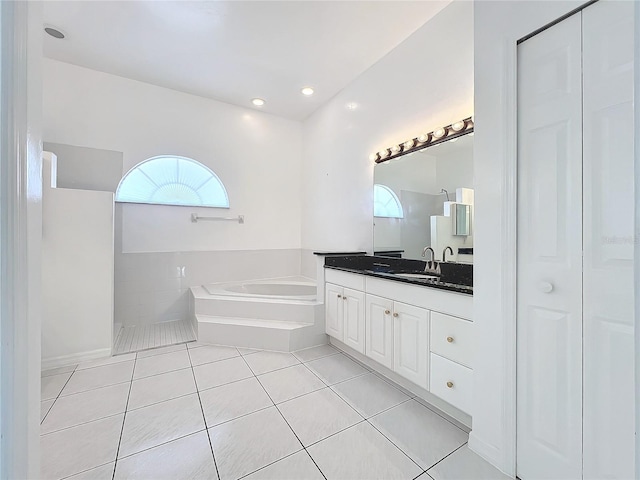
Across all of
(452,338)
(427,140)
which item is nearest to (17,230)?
(452,338)

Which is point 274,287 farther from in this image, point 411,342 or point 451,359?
point 451,359

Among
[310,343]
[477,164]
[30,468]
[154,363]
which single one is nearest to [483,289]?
[477,164]

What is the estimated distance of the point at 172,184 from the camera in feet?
11.3

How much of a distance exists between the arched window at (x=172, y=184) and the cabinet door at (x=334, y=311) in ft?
6.16

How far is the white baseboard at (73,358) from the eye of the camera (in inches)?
90.9

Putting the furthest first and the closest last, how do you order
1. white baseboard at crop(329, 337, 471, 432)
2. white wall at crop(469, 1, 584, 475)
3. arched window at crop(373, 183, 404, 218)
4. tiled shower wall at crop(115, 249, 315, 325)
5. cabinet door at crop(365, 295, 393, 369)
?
1. tiled shower wall at crop(115, 249, 315, 325)
2. arched window at crop(373, 183, 404, 218)
3. cabinet door at crop(365, 295, 393, 369)
4. white baseboard at crop(329, 337, 471, 432)
5. white wall at crop(469, 1, 584, 475)

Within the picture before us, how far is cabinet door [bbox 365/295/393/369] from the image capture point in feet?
6.81

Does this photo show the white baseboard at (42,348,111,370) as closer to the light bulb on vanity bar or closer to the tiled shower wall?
the tiled shower wall

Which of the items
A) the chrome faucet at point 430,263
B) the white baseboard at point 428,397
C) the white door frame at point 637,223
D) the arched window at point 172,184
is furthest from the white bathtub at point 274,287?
the white door frame at point 637,223

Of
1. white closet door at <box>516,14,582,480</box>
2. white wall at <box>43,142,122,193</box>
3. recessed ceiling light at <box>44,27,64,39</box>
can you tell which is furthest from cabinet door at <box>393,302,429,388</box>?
recessed ceiling light at <box>44,27,64,39</box>

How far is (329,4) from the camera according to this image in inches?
83.6

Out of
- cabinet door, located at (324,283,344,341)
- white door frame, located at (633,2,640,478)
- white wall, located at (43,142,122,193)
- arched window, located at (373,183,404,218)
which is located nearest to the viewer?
white door frame, located at (633,2,640,478)

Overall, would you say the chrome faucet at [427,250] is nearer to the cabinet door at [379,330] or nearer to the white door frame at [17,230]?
the cabinet door at [379,330]

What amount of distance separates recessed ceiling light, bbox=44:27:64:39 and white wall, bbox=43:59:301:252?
488 millimetres
